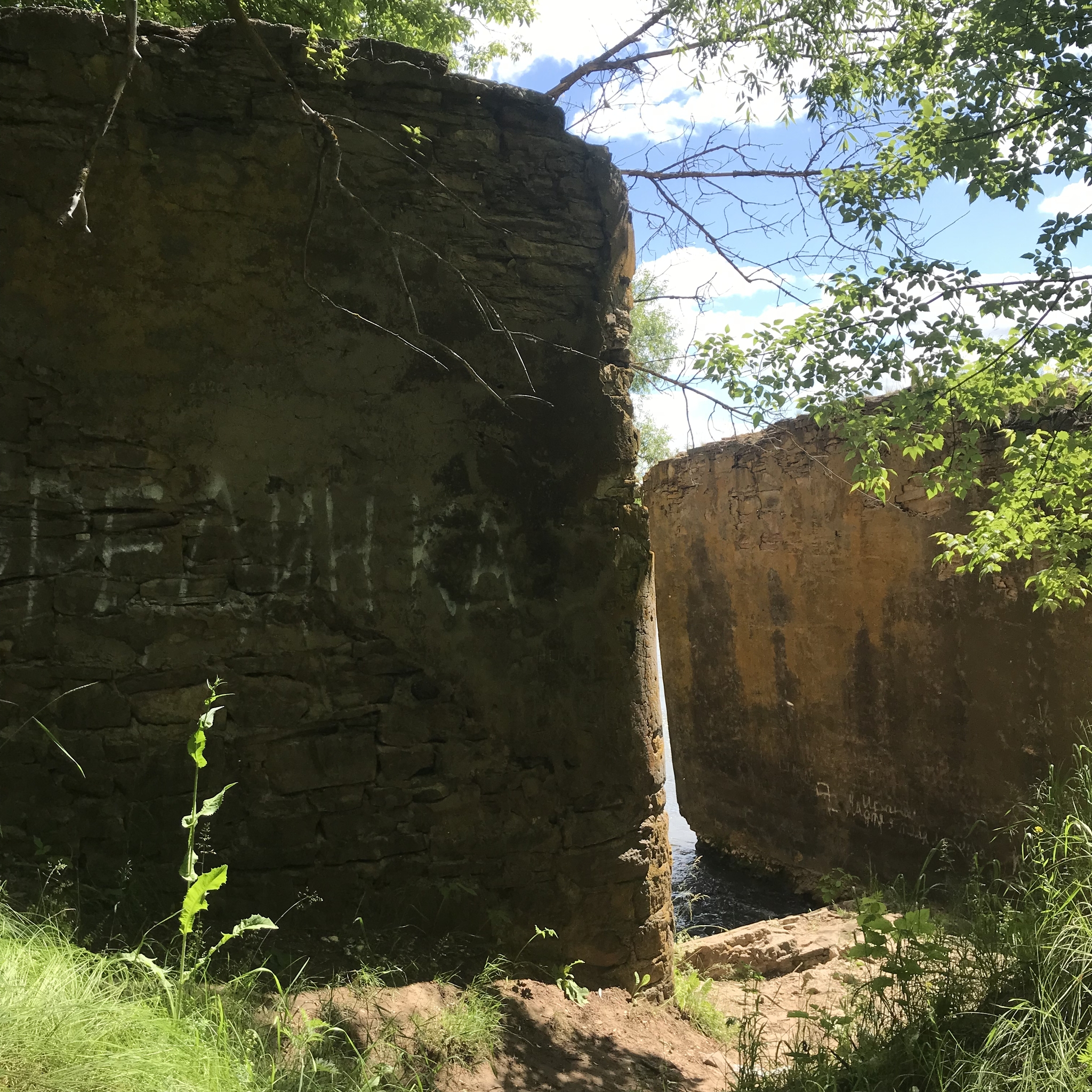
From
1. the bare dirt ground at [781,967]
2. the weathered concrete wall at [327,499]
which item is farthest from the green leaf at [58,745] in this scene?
the bare dirt ground at [781,967]

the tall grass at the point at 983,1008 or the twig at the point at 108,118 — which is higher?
the twig at the point at 108,118

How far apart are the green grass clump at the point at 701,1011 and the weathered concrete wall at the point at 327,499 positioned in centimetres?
23

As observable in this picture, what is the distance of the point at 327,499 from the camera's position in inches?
118

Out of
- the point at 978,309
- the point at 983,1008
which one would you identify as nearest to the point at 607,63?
the point at 978,309

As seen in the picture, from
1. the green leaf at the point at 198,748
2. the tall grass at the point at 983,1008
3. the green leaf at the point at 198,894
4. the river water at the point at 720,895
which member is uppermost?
the green leaf at the point at 198,748

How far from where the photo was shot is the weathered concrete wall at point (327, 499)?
2695 mm

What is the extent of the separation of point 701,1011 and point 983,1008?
1231mm

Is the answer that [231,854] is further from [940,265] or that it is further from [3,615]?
[940,265]

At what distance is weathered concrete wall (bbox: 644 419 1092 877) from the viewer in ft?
17.8

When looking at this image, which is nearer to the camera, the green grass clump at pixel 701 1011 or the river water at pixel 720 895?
the green grass clump at pixel 701 1011

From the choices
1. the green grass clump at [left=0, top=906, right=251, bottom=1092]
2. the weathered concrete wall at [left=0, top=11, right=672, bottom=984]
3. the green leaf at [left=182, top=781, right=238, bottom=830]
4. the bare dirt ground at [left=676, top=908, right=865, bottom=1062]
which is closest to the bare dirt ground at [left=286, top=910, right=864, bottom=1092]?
the bare dirt ground at [left=676, top=908, right=865, bottom=1062]

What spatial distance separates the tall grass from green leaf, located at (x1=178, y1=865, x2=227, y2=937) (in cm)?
172

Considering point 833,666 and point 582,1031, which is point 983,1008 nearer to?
point 582,1031

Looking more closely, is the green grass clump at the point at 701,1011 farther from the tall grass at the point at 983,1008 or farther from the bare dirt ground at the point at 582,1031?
the tall grass at the point at 983,1008
